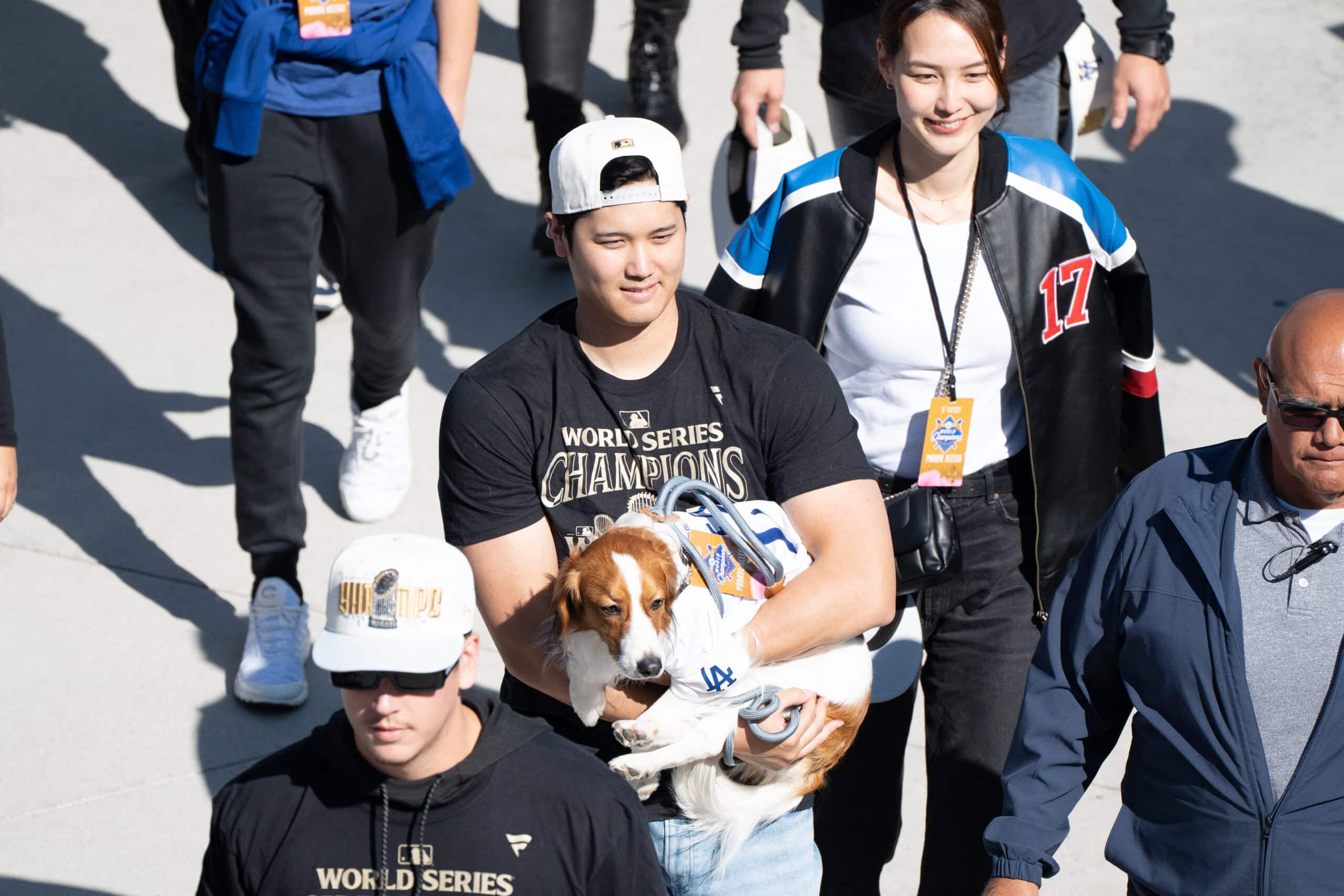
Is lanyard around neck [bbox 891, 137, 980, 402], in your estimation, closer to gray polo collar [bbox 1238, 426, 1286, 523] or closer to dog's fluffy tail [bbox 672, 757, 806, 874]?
gray polo collar [bbox 1238, 426, 1286, 523]

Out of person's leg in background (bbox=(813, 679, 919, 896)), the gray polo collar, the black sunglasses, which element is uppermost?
the gray polo collar

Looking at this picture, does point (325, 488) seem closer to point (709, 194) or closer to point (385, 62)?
point (385, 62)

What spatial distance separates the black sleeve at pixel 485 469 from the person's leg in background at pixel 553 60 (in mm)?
3820

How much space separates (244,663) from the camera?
4.72 meters

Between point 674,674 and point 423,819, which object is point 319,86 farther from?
point 423,819

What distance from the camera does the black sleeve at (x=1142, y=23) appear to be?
457cm

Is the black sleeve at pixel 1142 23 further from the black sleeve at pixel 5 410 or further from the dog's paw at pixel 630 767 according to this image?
the black sleeve at pixel 5 410

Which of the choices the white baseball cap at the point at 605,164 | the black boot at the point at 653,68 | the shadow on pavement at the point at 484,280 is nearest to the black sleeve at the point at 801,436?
the white baseball cap at the point at 605,164

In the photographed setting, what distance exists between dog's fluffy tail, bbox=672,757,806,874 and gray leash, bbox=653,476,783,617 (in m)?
0.38

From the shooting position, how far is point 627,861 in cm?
235

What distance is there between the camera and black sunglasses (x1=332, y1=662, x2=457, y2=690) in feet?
7.38

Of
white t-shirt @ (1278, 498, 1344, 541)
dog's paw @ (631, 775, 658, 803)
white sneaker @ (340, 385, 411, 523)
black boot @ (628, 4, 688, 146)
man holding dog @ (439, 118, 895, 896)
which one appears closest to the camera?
white t-shirt @ (1278, 498, 1344, 541)

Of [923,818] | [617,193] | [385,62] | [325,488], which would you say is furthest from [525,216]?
[617,193]

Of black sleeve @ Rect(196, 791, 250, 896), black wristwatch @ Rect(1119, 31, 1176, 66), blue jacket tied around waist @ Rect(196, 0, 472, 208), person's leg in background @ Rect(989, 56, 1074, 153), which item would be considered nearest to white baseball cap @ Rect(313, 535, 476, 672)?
black sleeve @ Rect(196, 791, 250, 896)
